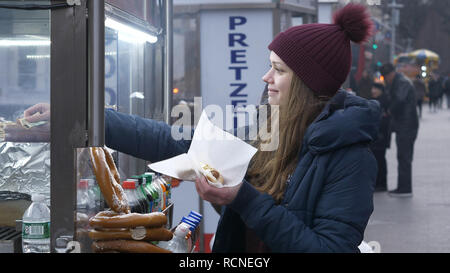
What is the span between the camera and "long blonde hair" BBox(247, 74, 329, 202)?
240 centimetres

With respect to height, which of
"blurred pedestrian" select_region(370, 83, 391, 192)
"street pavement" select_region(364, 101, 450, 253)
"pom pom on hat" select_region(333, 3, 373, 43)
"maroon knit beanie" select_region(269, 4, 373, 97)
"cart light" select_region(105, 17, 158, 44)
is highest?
"cart light" select_region(105, 17, 158, 44)

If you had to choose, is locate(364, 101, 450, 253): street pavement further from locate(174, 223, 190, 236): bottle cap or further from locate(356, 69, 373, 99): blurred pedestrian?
locate(174, 223, 190, 236): bottle cap

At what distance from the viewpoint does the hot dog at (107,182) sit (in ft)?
7.55

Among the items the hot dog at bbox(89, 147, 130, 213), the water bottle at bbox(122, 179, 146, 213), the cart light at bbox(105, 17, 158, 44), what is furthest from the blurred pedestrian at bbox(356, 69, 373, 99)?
the hot dog at bbox(89, 147, 130, 213)

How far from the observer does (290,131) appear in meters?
2.42

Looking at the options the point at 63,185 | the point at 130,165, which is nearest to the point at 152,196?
the point at 130,165

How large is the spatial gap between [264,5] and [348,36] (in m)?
3.04

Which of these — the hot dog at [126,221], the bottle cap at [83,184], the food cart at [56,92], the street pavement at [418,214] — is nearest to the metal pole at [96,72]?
the food cart at [56,92]

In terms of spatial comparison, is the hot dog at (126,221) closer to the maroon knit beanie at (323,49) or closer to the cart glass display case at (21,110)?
the cart glass display case at (21,110)

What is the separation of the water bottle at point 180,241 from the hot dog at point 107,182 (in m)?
0.19

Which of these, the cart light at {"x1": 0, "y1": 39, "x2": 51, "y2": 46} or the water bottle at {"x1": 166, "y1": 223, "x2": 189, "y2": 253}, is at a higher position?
the cart light at {"x1": 0, "y1": 39, "x2": 51, "y2": 46}

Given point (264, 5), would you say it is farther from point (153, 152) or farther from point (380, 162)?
point (380, 162)

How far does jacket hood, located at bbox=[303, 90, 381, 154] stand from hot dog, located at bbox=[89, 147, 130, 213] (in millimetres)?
649
